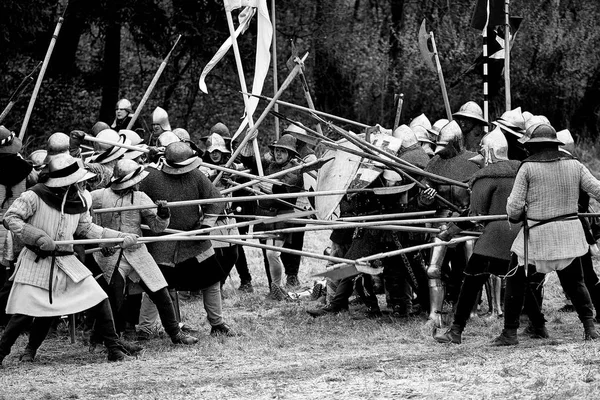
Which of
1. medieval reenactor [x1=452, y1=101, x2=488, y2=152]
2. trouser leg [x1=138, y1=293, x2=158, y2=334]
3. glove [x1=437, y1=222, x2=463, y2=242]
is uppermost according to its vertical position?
medieval reenactor [x1=452, y1=101, x2=488, y2=152]

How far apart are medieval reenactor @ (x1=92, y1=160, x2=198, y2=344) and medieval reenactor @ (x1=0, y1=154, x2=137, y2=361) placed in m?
0.68

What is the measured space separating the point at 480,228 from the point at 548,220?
3.37 ft

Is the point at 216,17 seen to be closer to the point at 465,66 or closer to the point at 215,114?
the point at 215,114

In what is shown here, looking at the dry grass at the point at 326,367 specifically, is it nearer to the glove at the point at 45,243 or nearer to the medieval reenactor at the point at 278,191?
the glove at the point at 45,243

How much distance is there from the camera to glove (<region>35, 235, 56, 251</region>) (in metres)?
8.02

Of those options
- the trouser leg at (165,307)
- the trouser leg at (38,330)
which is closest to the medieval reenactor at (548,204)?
the trouser leg at (165,307)

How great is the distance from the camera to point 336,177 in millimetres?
9578

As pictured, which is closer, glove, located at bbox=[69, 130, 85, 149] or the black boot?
the black boot

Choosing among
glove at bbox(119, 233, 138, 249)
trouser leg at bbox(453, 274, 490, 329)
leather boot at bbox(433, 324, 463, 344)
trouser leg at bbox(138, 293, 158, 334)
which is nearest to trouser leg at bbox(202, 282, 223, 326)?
trouser leg at bbox(138, 293, 158, 334)

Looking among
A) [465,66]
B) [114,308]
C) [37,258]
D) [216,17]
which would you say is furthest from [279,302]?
[465,66]

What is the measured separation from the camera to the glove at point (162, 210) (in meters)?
8.77

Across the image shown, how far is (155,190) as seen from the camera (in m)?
9.41

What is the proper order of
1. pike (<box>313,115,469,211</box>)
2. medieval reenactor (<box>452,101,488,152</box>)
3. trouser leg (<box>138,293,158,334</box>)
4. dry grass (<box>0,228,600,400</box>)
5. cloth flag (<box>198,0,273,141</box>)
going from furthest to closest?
cloth flag (<box>198,0,273,141</box>) → medieval reenactor (<box>452,101,488,152</box>) → trouser leg (<box>138,293,158,334</box>) → pike (<box>313,115,469,211</box>) → dry grass (<box>0,228,600,400</box>)

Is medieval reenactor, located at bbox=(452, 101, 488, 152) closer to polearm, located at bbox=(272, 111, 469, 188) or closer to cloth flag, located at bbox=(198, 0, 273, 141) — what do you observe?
polearm, located at bbox=(272, 111, 469, 188)
